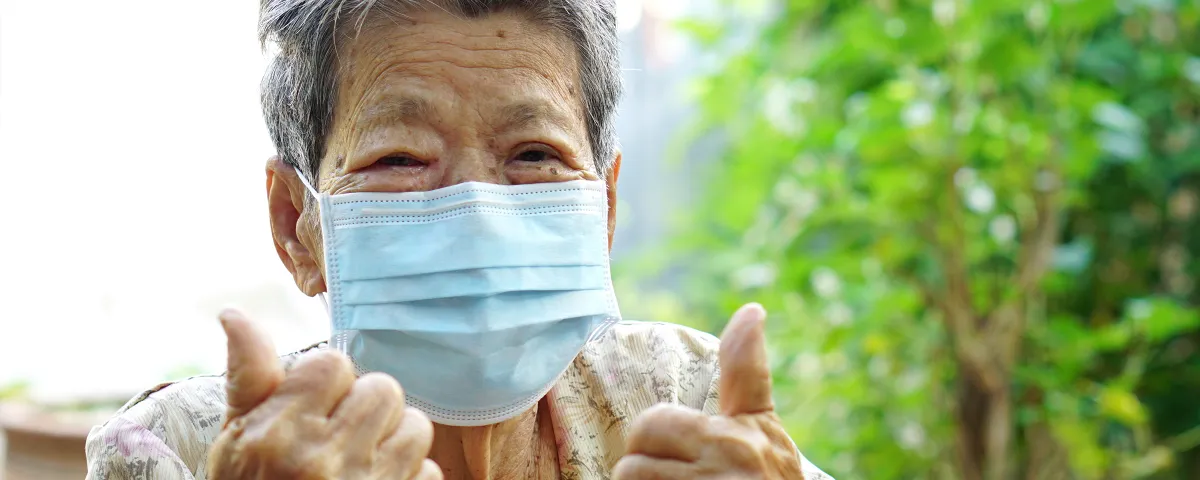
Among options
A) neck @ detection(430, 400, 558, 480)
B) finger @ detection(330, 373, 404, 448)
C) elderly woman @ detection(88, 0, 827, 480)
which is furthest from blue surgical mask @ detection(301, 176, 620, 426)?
finger @ detection(330, 373, 404, 448)

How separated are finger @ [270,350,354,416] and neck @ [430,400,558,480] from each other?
1.80 feet

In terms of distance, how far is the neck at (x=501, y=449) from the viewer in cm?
155

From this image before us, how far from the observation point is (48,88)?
3.90 m

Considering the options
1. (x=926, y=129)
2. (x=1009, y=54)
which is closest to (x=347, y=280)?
(x=926, y=129)

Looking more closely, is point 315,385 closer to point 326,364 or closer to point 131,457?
point 326,364

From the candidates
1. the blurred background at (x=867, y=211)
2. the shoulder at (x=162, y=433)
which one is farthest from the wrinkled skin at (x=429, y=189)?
the blurred background at (x=867, y=211)

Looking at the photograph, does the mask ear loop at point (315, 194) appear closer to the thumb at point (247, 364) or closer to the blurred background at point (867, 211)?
the thumb at point (247, 364)

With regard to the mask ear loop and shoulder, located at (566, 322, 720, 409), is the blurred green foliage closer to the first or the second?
shoulder, located at (566, 322, 720, 409)

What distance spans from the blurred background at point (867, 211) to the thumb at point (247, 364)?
5.82 feet

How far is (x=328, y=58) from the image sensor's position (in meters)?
1.54

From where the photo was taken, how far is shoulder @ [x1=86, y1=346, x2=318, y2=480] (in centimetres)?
145

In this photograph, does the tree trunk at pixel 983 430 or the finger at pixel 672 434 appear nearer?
the finger at pixel 672 434

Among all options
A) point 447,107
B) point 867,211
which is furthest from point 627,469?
point 867,211

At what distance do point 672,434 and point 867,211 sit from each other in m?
1.94
